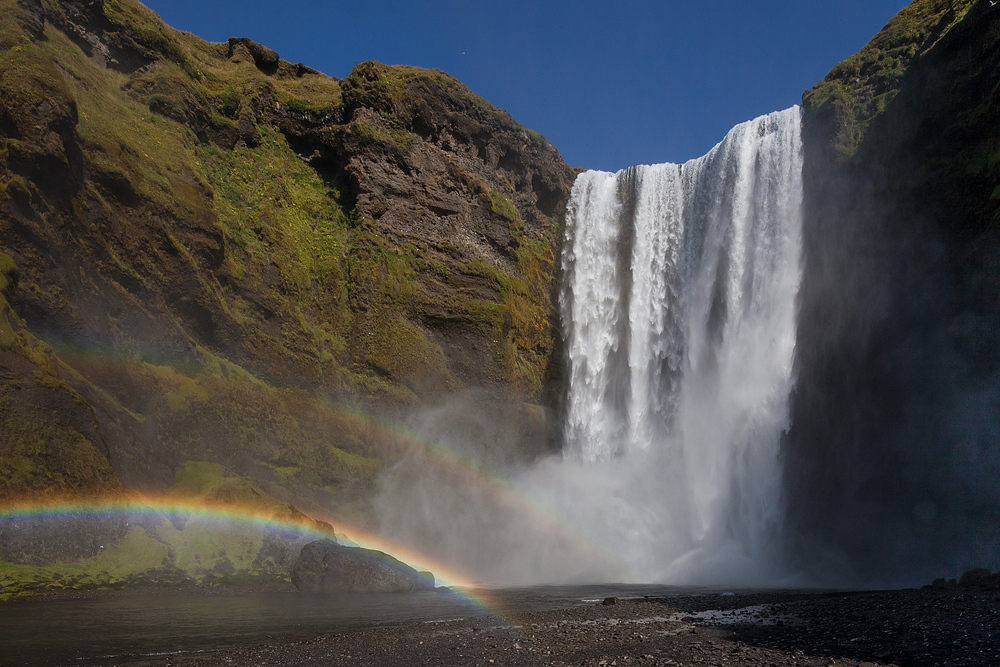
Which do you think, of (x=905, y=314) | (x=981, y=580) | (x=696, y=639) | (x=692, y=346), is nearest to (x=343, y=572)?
(x=696, y=639)

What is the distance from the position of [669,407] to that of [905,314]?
36.6 ft

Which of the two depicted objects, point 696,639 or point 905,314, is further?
point 905,314

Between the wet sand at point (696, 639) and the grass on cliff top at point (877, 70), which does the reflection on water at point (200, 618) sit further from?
the grass on cliff top at point (877, 70)

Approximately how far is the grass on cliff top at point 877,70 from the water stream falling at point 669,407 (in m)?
2.17

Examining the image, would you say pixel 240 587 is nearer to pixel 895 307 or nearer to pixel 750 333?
pixel 750 333

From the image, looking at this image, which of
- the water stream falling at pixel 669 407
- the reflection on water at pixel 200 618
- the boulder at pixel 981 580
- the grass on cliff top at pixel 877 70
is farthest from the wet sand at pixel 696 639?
the grass on cliff top at pixel 877 70

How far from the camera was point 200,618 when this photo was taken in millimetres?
12844

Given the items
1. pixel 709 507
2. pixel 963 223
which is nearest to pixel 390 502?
pixel 709 507

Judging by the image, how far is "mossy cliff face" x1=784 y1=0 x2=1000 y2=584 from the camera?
68.0ft

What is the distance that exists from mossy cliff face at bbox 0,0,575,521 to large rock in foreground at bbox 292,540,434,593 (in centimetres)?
442

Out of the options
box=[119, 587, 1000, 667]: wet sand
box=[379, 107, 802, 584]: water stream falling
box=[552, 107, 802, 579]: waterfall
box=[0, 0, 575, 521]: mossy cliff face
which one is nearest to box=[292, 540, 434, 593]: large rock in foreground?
box=[0, 0, 575, 521]: mossy cliff face

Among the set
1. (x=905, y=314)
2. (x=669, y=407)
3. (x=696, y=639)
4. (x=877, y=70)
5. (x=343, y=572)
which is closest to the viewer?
(x=696, y=639)

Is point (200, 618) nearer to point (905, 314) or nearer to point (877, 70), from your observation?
point (905, 314)

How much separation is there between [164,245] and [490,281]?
49.2 feet
